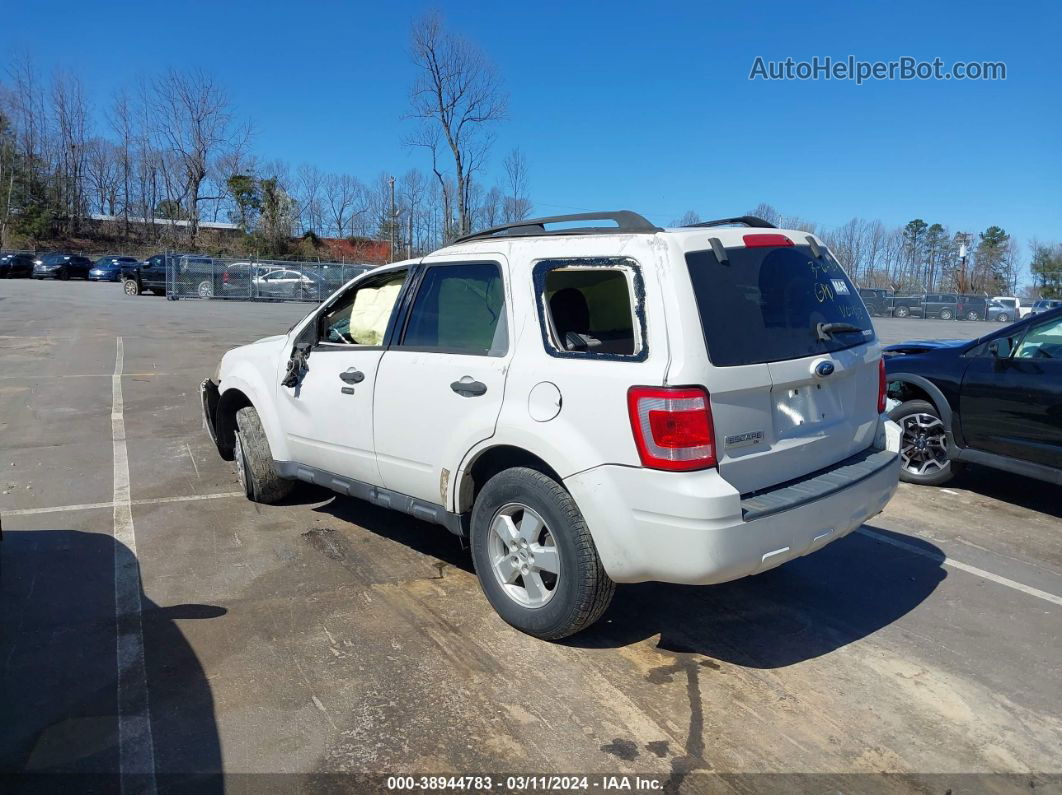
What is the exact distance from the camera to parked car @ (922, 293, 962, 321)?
44.1 meters

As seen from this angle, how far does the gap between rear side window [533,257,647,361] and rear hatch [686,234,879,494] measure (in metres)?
0.28

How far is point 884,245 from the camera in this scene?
226ft

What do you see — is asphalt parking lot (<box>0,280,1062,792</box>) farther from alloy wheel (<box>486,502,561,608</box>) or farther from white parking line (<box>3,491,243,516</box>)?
alloy wheel (<box>486,502,561,608</box>)

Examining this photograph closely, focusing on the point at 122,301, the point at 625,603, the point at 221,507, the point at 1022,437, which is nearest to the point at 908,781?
the point at 625,603

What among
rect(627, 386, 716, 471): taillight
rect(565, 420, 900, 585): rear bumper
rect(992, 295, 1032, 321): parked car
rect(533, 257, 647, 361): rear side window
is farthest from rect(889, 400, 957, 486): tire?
rect(992, 295, 1032, 321): parked car

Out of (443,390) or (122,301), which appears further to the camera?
(122,301)

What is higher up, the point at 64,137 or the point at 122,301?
the point at 64,137

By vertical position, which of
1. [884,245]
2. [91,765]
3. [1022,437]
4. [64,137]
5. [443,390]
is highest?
[64,137]

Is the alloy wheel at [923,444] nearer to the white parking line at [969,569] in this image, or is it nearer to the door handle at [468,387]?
the white parking line at [969,569]

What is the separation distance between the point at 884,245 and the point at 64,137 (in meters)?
76.9

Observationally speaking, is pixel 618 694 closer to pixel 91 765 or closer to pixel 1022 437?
pixel 91 765

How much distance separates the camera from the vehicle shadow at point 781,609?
3746mm

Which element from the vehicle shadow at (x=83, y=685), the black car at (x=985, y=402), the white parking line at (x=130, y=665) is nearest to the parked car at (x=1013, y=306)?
the black car at (x=985, y=402)

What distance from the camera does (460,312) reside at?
4.13 m
